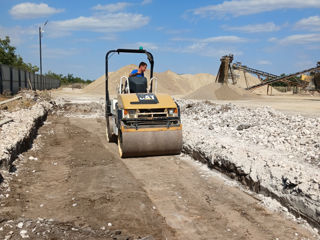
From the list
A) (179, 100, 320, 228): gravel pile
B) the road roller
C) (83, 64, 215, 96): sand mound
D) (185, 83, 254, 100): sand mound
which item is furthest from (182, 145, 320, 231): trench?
(83, 64, 215, 96): sand mound

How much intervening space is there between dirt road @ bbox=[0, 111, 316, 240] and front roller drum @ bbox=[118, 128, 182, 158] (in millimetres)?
227

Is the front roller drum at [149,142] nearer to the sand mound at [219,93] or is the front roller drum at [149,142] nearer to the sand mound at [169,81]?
the sand mound at [219,93]

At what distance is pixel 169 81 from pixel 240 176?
169ft

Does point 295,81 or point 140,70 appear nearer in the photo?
point 140,70

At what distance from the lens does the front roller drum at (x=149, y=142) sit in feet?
22.1

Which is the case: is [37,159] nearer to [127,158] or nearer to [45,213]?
[127,158]

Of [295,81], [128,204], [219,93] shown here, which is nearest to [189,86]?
[295,81]

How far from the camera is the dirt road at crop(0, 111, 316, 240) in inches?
150

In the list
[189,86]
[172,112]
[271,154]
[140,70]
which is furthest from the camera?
[189,86]

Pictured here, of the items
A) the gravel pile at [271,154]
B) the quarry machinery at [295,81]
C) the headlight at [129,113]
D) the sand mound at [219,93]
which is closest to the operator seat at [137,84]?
the headlight at [129,113]

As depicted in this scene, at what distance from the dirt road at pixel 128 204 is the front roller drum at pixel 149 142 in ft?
0.74

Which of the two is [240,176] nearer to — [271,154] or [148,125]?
[271,154]

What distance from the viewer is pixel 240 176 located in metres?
5.76

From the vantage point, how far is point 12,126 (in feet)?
28.6
